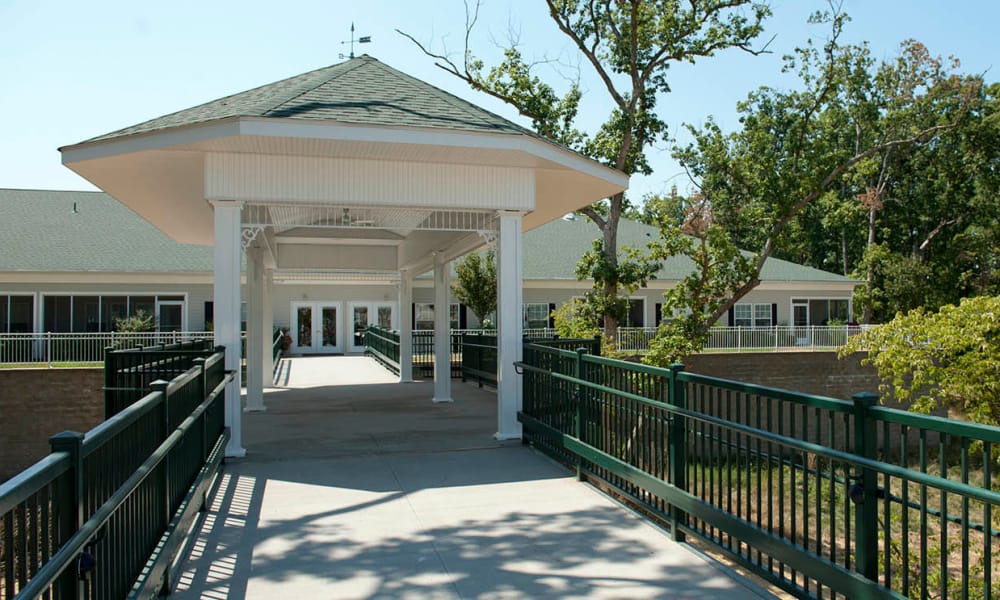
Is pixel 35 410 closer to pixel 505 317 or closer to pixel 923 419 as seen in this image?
pixel 505 317

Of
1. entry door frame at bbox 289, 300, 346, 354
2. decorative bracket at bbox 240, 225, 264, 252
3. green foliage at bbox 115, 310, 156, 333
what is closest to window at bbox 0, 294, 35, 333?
green foliage at bbox 115, 310, 156, 333

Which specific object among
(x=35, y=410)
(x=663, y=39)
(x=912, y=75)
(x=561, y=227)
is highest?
(x=912, y=75)

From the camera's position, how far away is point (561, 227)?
34.6 m

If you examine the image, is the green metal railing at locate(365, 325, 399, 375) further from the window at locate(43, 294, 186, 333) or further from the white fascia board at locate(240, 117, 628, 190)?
the white fascia board at locate(240, 117, 628, 190)

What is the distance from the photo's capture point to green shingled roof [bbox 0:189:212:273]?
25188mm

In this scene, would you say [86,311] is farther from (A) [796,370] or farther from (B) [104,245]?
(A) [796,370]

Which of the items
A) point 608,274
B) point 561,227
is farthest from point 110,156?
point 561,227

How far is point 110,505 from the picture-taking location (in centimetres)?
317

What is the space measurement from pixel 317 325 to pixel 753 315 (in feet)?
60.6

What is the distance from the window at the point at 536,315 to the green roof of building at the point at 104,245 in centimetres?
128

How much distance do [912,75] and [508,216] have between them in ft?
109

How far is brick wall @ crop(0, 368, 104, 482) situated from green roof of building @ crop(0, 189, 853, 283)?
429 inches

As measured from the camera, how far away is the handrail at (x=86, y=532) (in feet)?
7.74

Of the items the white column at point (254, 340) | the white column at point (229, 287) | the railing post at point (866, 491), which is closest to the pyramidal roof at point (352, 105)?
the white column at point (229, 287)
